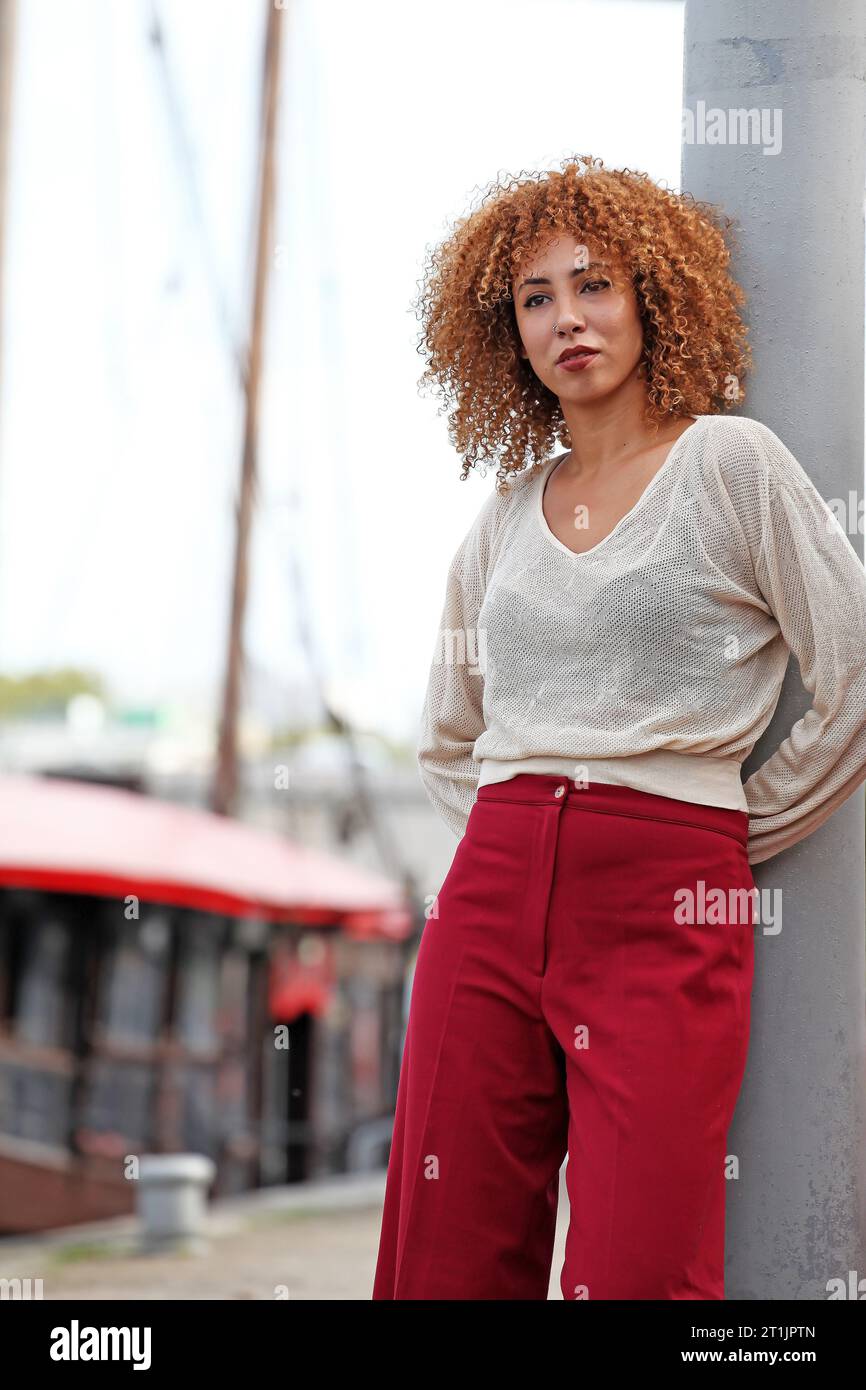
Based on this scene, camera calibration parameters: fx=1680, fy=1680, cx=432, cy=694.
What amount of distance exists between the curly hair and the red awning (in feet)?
24.2

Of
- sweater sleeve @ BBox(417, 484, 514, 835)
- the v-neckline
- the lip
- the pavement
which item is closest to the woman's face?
the lip

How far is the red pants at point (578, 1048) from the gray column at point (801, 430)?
0.93ft

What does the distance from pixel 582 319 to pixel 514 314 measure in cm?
23

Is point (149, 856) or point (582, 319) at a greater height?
point (582, 319)

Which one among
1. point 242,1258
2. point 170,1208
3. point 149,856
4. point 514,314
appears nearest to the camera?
point 514,314

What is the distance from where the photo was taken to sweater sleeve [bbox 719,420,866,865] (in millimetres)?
2059

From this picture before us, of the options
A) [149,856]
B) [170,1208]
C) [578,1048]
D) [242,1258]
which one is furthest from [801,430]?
[149,856]

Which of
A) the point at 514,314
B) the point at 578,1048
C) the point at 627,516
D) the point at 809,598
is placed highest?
the point at 514,314

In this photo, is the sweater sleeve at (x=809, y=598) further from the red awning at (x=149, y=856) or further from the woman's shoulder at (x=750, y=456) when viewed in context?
the red awning at (x=149, y=856)

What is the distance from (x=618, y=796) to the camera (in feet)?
6.72

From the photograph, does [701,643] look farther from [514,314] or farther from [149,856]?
[149,856]

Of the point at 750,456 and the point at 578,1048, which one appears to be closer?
the point at 578,1048

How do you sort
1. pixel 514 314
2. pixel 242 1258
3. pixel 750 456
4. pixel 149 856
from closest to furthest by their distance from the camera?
1. pixel 750 456
2. pixel 514 314
3. pixel 242 1258
4. pixel 149 856

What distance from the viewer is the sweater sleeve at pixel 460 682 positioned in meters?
2.43
